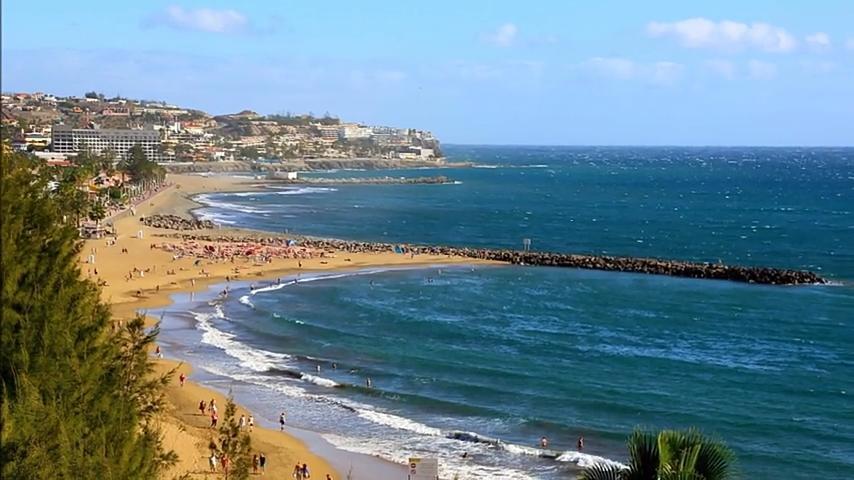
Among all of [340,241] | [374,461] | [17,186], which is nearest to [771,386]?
[374,461]

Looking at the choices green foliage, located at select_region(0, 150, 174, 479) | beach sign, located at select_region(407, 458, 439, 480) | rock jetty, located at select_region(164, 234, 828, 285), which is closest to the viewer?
green foliage, located at select_region(0, 150, 174, 479)

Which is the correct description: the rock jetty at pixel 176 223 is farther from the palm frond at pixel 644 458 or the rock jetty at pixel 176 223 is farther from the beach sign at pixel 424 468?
the palm frond at pixel 644 458

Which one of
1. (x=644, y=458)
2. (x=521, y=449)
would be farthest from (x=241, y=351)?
(x=644, y=458)

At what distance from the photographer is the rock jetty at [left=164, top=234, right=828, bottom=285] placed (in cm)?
5675

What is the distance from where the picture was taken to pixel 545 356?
35.1m

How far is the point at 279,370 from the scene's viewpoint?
32.3 metres

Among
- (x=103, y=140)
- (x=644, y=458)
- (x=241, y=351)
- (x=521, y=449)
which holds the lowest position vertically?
(x=241, y=351)

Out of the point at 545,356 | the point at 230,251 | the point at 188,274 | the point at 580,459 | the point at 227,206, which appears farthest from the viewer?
the point at 227,206

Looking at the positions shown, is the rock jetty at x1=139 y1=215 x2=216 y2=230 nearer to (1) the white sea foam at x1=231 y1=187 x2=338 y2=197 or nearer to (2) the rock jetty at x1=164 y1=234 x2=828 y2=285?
(2) the rock jetty at x1=164 y1=234 x2=828 y2=285

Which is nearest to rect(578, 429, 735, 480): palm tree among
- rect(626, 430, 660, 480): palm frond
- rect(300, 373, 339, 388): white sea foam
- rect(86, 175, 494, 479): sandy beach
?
rect(626, 430, 660, 480): palm frond

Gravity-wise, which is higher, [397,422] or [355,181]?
[355,181]

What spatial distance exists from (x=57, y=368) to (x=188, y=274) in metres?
44.0

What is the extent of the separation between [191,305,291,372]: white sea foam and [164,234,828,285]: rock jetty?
26228 millimetres

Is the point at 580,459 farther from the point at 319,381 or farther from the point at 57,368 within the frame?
the point at 57,368
